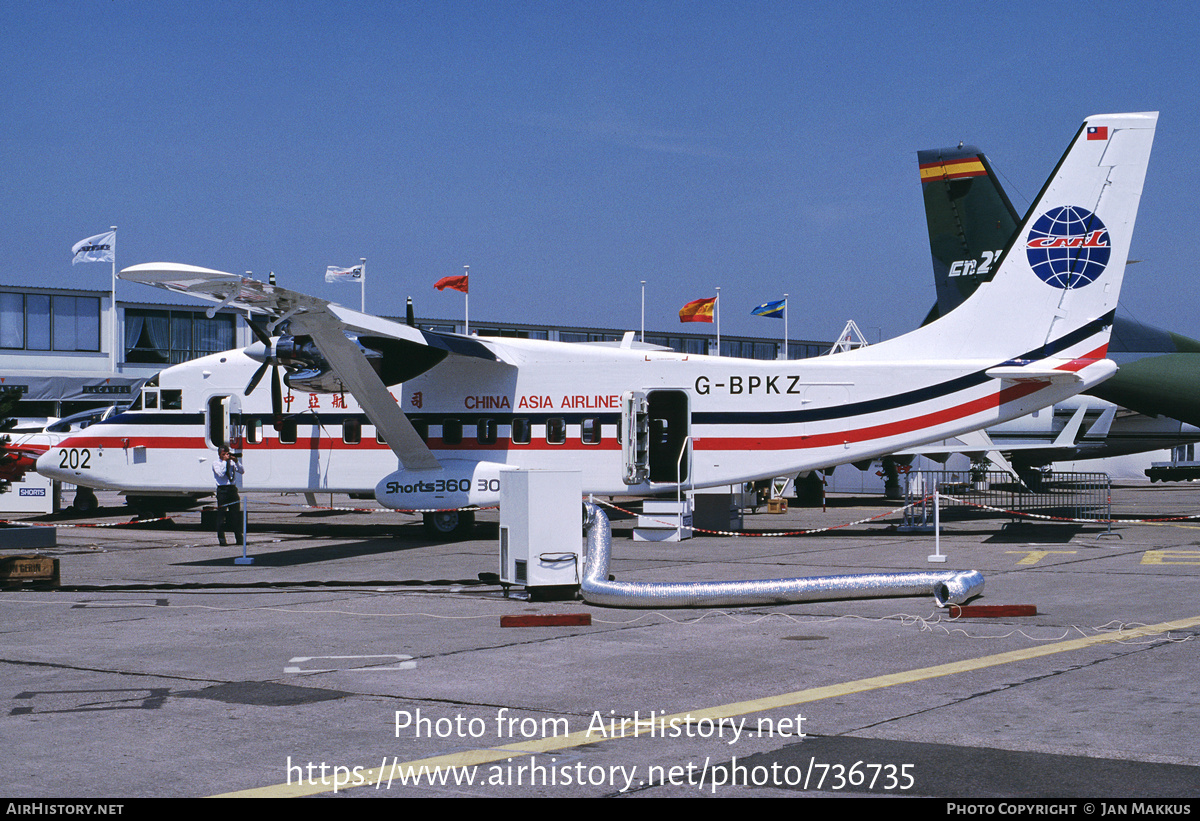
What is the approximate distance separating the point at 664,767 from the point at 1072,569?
11298 mm

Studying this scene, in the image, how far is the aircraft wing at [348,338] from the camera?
50.3ft

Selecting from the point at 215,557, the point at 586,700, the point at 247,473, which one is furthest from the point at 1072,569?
the point at 247,473

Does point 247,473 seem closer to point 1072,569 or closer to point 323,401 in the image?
point 323,401

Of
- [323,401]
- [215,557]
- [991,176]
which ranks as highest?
[991,176]

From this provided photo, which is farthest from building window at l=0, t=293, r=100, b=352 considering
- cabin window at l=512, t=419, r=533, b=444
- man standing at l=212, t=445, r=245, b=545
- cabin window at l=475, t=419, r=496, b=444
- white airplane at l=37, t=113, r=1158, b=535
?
cabin window at l=512, t=419, r=533, b=444

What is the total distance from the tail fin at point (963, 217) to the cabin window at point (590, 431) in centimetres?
1360

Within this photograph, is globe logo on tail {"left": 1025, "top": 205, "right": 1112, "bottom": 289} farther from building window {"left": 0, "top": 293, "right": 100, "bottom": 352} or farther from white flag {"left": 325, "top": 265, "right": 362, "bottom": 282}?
building window {"left": 0, "top": 293, "right": 100, "bottom": 352}

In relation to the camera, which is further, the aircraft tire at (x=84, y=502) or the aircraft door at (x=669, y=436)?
the aircraft tire at (x=84, y=502)

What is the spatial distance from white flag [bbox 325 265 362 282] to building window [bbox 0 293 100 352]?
21231 mm

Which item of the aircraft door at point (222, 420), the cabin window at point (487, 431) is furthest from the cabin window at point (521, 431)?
Answer: the aircraft door at point (222, 420)

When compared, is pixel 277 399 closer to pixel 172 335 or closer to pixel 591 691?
pixel 591 691

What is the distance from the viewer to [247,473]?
22.9 meters

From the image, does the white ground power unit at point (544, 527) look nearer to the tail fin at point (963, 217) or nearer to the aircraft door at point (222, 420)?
the aircraft door at point (222, 420)

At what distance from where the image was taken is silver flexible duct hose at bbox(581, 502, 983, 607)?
11414 millimetres
